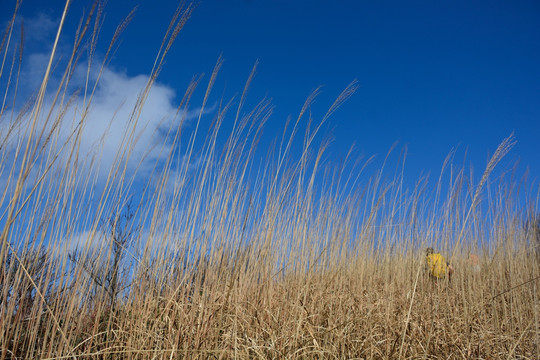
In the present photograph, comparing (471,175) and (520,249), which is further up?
(471,175)

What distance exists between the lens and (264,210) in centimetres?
190

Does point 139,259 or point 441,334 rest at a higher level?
point 139,259

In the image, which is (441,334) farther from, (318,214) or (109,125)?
(109,125)

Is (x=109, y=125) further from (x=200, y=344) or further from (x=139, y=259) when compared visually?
(x=200, y=344)

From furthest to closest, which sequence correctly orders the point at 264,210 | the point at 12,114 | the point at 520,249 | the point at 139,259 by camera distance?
1. the point at 520,249
2. the point at 264,210
3. the point at 139,259
4. the point at 12,114

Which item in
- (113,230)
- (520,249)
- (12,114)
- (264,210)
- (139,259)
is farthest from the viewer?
(520,249)

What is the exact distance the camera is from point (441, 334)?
2057 millimetres

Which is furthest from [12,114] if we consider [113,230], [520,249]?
[520,249]

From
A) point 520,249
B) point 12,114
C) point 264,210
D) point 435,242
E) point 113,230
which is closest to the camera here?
point 12,114

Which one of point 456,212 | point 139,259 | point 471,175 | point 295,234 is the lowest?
point 139,259

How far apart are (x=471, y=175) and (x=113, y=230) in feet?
6.50

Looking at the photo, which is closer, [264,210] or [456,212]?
[264,210]

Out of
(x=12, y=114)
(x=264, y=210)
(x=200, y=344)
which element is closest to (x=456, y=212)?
(x=264, y=210)

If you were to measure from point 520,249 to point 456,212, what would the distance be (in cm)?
156
